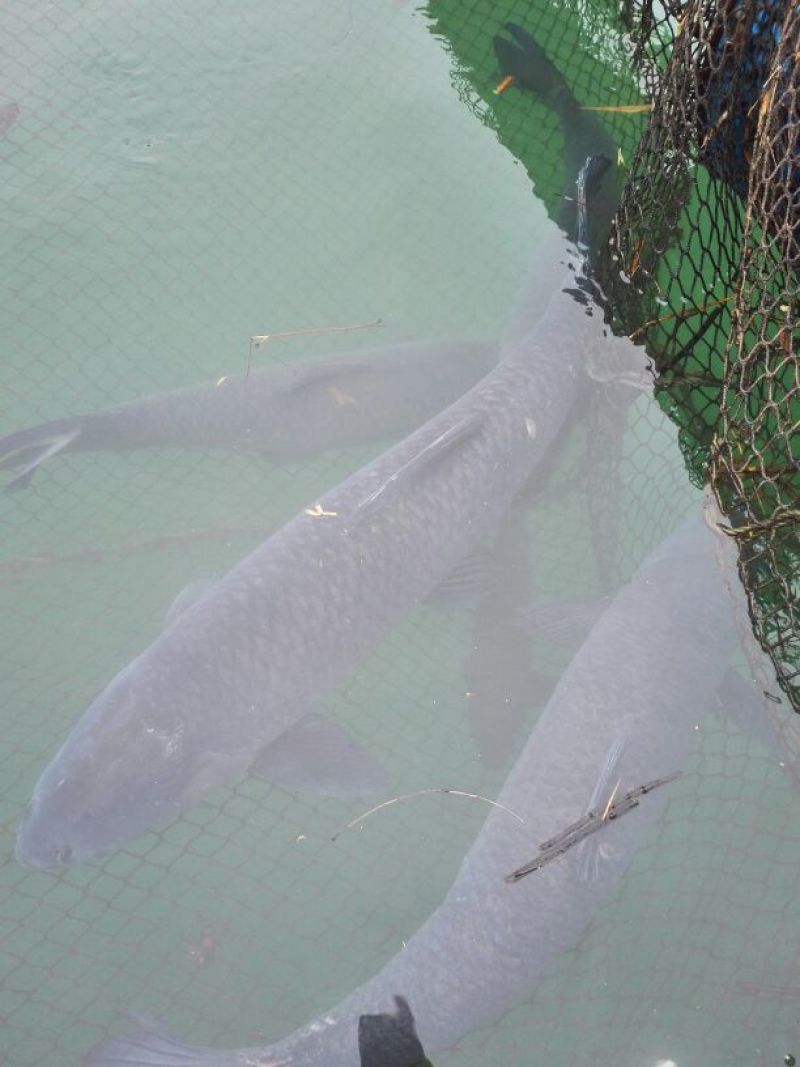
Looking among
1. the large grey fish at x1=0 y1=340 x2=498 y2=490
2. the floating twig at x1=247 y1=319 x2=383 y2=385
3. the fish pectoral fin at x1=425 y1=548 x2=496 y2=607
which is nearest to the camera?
the fish pectoral fin at x1=425 y1=548 x2=496 y2=607

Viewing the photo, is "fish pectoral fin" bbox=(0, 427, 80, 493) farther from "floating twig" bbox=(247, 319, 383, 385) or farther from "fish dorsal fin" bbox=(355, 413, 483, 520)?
"fish dorsal fin" bbox=(355, 413, 483, 520)

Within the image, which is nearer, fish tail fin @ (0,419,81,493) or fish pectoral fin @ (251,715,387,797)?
fish pectoral fin @ (251,715,387,797)

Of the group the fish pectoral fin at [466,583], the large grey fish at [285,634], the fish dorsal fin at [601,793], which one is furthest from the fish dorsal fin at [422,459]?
the fish dorsal fin at [601,793]

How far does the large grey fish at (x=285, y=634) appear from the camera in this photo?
3.27 m

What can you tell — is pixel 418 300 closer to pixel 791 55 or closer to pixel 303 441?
pixel 303 441

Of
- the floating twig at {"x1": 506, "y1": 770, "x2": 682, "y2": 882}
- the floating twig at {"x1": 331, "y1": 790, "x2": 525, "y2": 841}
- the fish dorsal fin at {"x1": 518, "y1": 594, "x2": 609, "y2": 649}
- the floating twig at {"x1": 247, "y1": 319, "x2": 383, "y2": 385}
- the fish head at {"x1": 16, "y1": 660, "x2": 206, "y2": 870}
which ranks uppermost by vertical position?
the floating twig at {"x1": 247, "y1": 319, "x2": 383, "y2": 385}

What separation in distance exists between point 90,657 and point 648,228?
2.54 metres

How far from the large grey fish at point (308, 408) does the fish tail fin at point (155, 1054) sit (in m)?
2.33

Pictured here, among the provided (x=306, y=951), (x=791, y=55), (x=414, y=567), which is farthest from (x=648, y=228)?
(x=306, y=951)

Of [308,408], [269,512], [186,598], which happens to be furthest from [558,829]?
[308,408]

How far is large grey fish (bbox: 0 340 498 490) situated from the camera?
445 centimetres

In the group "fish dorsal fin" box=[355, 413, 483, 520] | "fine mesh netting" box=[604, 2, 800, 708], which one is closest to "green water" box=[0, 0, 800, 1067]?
"fine mesh netting" box=[604, 2, 800, 708]

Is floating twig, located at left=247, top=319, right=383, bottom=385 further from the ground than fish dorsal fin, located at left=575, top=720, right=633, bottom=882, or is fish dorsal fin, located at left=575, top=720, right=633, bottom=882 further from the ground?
floating twig, located at left=247, top=319, right=383, bottom=385

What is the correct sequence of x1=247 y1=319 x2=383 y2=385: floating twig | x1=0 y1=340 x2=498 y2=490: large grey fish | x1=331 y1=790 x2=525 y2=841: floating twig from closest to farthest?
x1=331 y1=790 x2=525 y2=841: floating twig, x1=0 y1=340 x2=498 y2=490: large grey fish, x1=247 y1=319 x2=383 y2=385: floating twig
